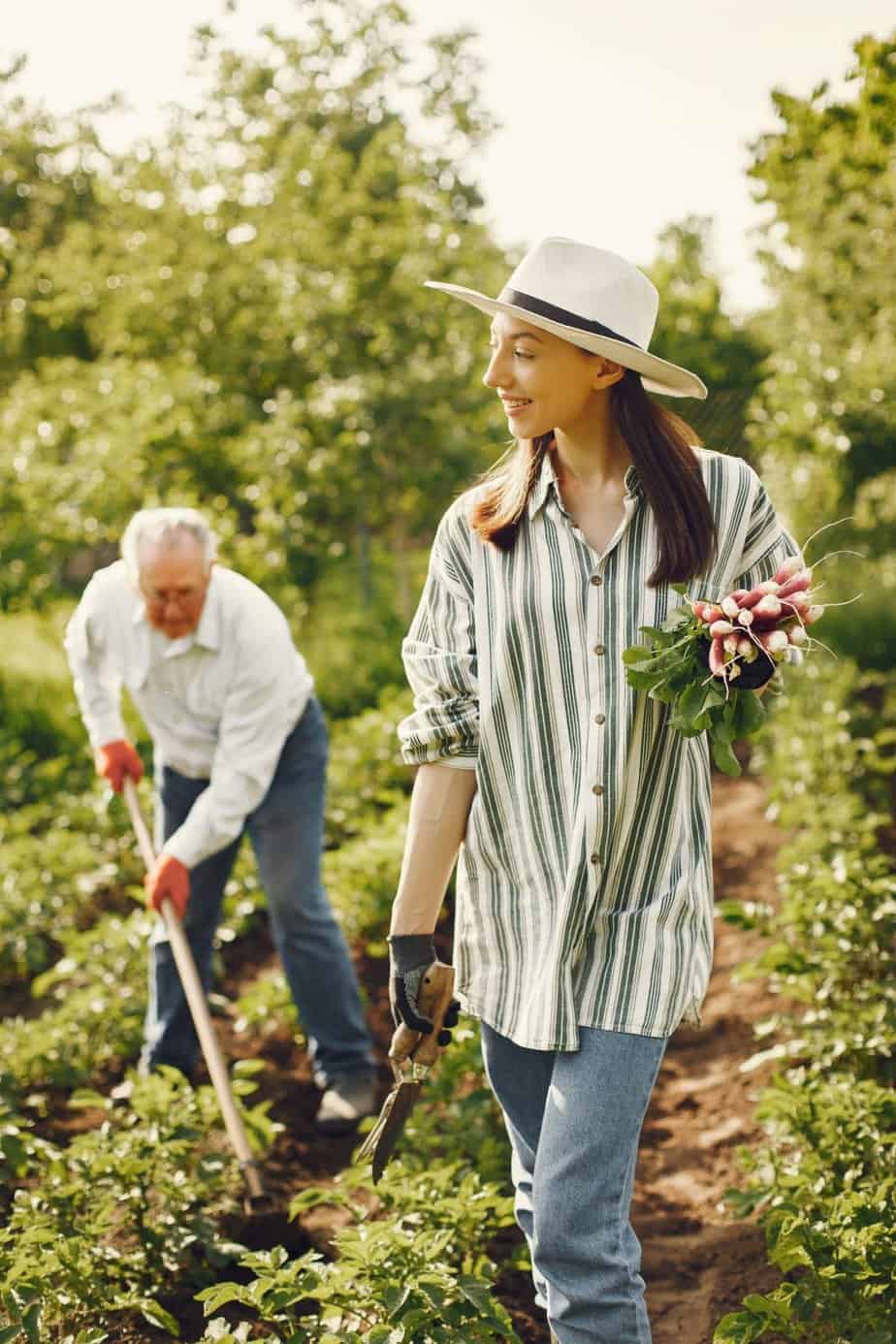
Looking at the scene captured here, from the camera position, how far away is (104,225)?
41.1ft

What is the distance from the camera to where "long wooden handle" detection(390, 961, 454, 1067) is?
2.34 metres

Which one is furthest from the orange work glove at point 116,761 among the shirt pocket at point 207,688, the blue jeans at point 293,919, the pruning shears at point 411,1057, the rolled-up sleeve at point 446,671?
the rolled-up sleeve at point 446,671

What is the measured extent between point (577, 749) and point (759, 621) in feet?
1.16

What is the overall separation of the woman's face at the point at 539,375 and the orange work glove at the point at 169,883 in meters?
1.79

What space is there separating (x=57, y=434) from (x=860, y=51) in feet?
24.9

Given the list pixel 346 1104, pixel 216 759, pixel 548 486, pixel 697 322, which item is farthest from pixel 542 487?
pixel 697 322

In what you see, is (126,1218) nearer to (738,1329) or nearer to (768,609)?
(738,1329)

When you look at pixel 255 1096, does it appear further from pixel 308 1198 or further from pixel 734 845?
pixel 734 845

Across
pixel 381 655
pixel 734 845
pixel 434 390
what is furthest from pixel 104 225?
pixel 734 845

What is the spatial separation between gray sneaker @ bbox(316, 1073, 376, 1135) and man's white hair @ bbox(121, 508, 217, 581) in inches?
58.5

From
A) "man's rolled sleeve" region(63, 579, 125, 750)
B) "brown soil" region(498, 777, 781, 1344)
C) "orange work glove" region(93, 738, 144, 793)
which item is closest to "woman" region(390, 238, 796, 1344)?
"brown soil" region(498, 777, 781, 1344)

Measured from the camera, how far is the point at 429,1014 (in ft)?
7.79

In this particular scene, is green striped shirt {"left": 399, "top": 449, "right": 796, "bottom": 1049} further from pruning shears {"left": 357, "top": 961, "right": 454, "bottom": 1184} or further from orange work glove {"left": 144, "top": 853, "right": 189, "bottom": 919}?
orange work glove {"left": 144, "top": 853, "right": 189, "bottom": 919}

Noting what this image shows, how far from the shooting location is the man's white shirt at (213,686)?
364 centimetres
